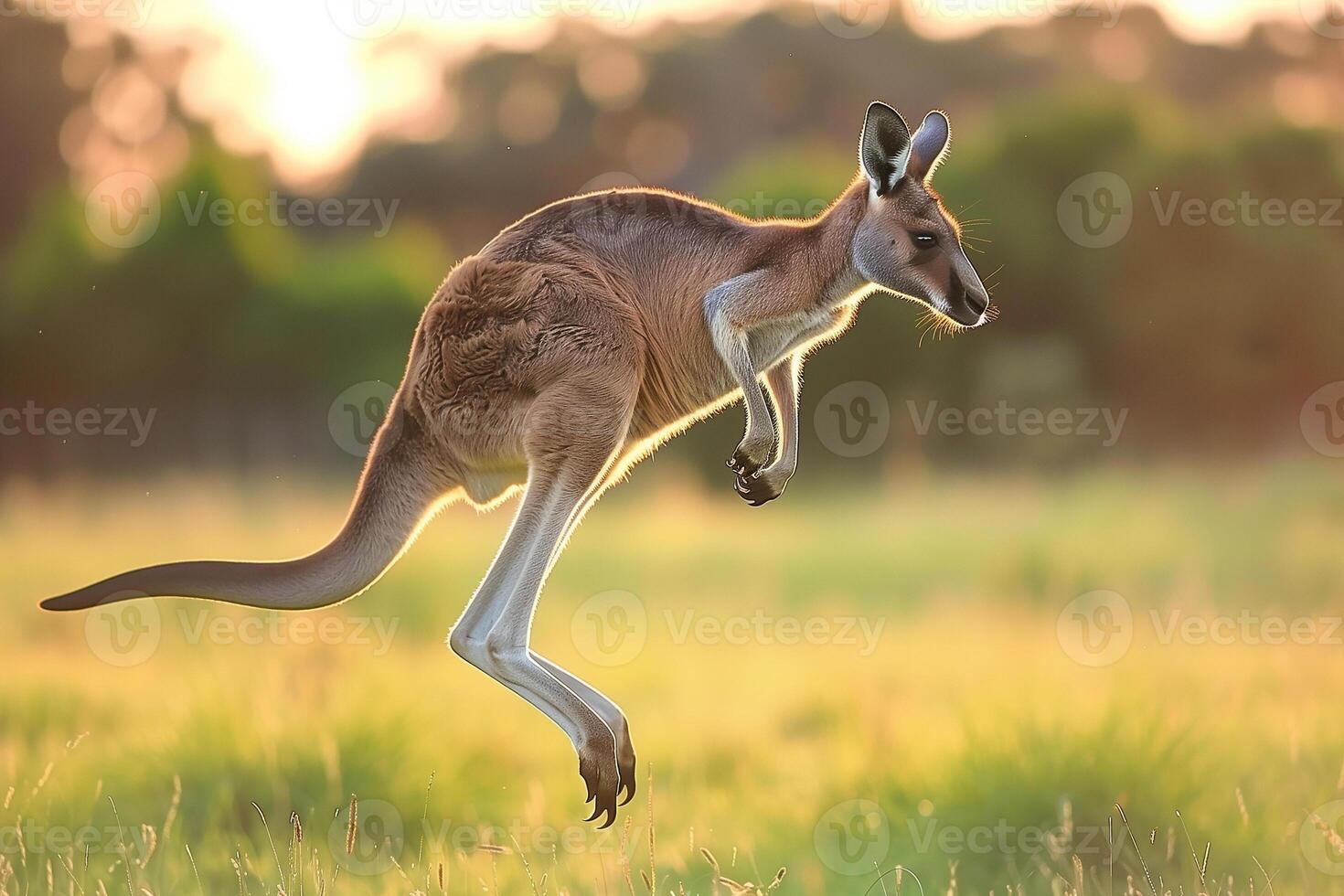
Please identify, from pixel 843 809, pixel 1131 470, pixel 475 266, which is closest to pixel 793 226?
pixel 475 266

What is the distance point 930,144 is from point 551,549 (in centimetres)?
143

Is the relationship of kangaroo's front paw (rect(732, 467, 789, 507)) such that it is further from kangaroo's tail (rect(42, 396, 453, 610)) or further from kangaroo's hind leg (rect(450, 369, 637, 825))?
kangaroo's tail (rect(42, 396, 453, 610))

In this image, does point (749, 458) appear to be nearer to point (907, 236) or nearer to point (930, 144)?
point (907, 236)

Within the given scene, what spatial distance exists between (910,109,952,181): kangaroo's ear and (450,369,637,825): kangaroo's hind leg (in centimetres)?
91

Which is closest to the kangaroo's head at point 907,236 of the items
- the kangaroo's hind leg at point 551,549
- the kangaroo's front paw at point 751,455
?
the kangaroo's front paw at point 751,455

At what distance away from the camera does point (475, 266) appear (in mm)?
3826

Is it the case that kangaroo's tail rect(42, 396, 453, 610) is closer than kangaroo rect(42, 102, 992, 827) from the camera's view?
Yes

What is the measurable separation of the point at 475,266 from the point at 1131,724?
2.62 m

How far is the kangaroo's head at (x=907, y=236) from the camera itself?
3.57m

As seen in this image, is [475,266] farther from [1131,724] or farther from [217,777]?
[1131,724]

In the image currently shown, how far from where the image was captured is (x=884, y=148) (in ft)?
11.8

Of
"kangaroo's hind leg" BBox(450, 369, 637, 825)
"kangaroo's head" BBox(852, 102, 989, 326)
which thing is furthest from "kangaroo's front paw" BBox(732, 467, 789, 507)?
"kangaroo's head" BBox(852, 102, 989, 326)

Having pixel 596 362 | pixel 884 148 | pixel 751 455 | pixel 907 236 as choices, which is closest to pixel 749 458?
pixel 751 455

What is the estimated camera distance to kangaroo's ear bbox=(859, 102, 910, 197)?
11.7 ft
